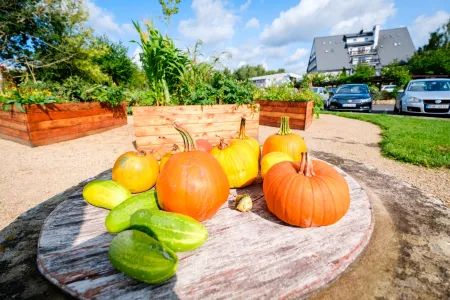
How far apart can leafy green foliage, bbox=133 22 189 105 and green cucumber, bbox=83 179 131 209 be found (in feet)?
8.64

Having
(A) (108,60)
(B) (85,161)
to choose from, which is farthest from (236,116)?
(A) (108,60)

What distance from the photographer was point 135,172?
1.47 metres

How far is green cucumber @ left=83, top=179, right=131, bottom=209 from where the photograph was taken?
124 centimetres

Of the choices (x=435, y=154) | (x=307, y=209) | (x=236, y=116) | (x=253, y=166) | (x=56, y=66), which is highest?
(x=56, y=66)

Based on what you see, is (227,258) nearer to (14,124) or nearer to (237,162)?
(237,162)

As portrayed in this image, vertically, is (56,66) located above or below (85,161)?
above

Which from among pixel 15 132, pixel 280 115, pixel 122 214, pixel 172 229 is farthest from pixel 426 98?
pixel 15 132

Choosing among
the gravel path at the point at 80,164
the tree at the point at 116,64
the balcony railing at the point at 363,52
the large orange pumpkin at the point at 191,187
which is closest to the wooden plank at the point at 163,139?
the gravel path at the point at 80,164

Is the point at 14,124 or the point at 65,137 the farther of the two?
the point at 65,137

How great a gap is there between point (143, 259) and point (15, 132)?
→ 6.38 metres

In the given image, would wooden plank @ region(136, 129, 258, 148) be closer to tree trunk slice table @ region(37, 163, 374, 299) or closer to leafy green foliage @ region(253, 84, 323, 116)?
tree trunk slice table @ region(37, 163, 374, 299)

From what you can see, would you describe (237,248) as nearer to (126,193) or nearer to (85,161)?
(126,193)

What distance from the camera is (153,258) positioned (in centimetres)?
78

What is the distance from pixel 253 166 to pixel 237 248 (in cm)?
71
